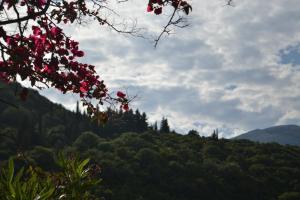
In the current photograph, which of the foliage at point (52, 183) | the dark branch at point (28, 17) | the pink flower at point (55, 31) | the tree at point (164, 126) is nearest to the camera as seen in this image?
the foliage at point (52, 183)

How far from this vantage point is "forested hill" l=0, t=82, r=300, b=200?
10631 centimetres

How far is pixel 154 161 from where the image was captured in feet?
397

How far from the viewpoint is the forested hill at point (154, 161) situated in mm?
106312

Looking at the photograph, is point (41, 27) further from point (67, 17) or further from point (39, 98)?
point (39, 98)

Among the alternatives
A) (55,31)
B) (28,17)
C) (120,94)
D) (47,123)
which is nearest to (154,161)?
(47,123)

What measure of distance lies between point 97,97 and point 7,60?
127 cm

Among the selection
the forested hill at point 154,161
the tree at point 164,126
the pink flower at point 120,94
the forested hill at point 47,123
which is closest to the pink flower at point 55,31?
the pink flower at point 120,94

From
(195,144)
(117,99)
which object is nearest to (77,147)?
(195,144)

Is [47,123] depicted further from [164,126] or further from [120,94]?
[120,94]

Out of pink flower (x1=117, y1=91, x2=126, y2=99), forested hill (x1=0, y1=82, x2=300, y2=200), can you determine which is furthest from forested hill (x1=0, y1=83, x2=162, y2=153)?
pink flower (x1=117, y1=91, x2=126, y2=99)

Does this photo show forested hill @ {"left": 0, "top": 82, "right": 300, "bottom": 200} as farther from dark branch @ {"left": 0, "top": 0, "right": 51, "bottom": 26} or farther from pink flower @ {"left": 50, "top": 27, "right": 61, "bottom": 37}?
dark branch @ {"left": 0, "top": 0, "right": 51, "bottom": 26}

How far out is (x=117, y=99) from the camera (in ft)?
21.1

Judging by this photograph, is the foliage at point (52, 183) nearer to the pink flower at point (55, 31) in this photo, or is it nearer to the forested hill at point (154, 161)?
the pink flower at point (55, 31)

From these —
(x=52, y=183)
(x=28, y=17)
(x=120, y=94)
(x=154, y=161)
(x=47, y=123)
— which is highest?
(x=47, y=123)
